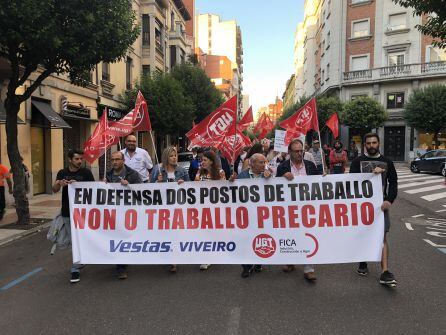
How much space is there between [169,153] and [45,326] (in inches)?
113

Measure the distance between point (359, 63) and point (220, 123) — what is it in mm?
35521

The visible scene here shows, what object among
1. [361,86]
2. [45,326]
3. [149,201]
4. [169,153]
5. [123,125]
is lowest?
[45,326]

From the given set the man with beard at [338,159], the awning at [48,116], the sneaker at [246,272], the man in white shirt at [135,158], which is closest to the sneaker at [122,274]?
the sneaker at [246,272]

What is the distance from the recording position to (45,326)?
3.82 meters

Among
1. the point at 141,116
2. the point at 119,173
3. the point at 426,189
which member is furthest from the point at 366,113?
the point at 119,173

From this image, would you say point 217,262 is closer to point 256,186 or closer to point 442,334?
point 256,186

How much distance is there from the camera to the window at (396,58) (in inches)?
1433

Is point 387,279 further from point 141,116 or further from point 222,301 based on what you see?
point 141,116

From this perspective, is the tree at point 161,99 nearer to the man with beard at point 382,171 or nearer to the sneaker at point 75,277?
the sneaker at point 75,277

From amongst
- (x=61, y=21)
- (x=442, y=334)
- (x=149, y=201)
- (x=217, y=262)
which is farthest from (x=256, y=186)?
(x=61, y=21)

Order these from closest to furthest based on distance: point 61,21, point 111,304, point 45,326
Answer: point 45,326 < point 111,304 < point 61,21

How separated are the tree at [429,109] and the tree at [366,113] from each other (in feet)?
7.10

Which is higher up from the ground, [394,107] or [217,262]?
[394,107]

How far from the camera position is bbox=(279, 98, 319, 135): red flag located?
6.60 m
